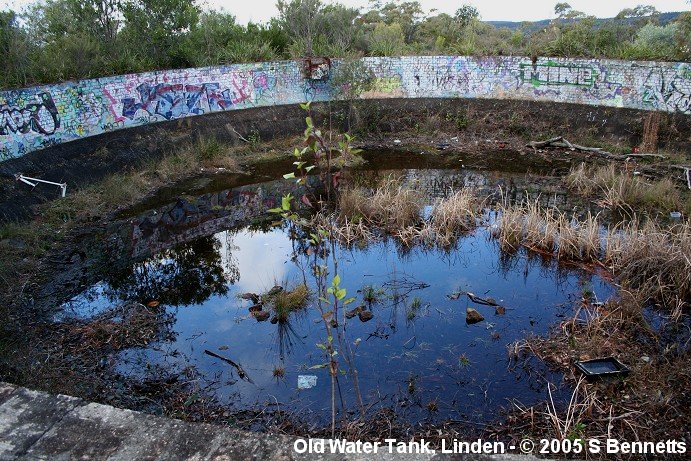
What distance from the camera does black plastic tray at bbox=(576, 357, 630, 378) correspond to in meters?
4.45

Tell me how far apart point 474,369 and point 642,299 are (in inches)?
84.5

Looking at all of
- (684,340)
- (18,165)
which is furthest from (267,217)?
(684,340)

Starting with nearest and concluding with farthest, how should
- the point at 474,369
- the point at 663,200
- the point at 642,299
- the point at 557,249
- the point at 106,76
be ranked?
1. the point at 474,369
2. the point at 642,299
3. the point at 557,249
4. the point at 663,200
5. the point at 106,76

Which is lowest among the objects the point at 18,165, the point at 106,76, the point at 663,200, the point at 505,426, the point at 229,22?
the point at 505,426

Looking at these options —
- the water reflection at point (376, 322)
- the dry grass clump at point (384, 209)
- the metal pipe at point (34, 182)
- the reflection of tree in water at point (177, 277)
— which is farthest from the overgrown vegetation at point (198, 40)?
the dry grass clump at point (384, 209)

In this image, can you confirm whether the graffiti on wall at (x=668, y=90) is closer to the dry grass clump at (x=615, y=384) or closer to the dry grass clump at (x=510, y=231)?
the dry grass clump at (x=510, y=231)

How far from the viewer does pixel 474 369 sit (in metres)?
4.79

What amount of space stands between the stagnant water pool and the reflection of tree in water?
2 centimetres

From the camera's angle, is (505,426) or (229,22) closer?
(505,426)

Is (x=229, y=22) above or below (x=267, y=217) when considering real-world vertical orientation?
above

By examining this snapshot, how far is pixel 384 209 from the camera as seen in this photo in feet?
25.7

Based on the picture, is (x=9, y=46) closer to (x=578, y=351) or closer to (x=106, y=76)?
(x=106, y=76)

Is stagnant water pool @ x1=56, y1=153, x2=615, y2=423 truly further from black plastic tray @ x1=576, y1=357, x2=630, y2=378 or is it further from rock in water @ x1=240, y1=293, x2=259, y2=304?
black plastic tray @ x1=576, y1=357, x2=630, y2=378

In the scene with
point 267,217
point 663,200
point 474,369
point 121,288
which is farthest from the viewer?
point 267,217
